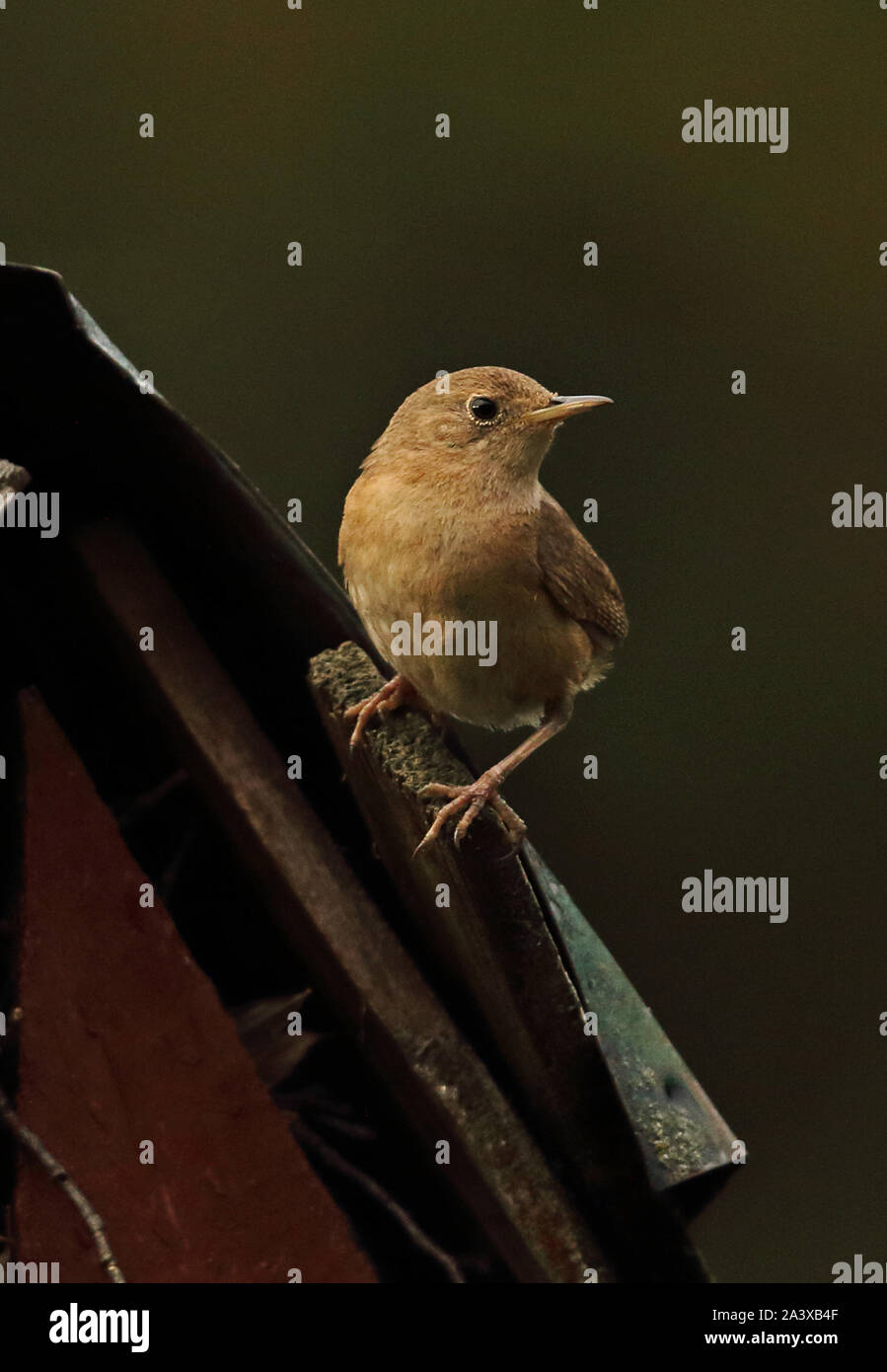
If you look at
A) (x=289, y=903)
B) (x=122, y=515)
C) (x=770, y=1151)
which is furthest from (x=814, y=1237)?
(x=122, y=515)

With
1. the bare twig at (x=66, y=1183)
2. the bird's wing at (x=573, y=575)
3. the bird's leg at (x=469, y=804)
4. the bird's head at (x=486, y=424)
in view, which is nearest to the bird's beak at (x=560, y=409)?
the bird's head at (x=486, y=424)

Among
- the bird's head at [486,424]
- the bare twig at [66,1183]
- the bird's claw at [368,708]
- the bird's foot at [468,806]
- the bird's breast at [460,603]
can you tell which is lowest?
the bare twig at [66,1183]

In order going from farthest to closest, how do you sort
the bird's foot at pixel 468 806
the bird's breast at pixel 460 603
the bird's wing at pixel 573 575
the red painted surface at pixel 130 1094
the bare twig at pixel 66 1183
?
the bird's wing at pixel 573 575
the bird's breast at pixel 460 603
the red painted surface at pixel 130 1094
the bare twig at pixel 66 1183
the bird's foot at pixel 468 806

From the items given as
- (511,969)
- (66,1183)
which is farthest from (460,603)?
(66,1183)

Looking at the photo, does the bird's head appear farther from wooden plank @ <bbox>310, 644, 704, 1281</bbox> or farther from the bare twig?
the bare twig

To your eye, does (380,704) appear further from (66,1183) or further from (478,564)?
(66,1183)

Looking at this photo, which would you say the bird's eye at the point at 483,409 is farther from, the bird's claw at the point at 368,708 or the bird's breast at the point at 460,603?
the bird's claw at the point at 368,708
